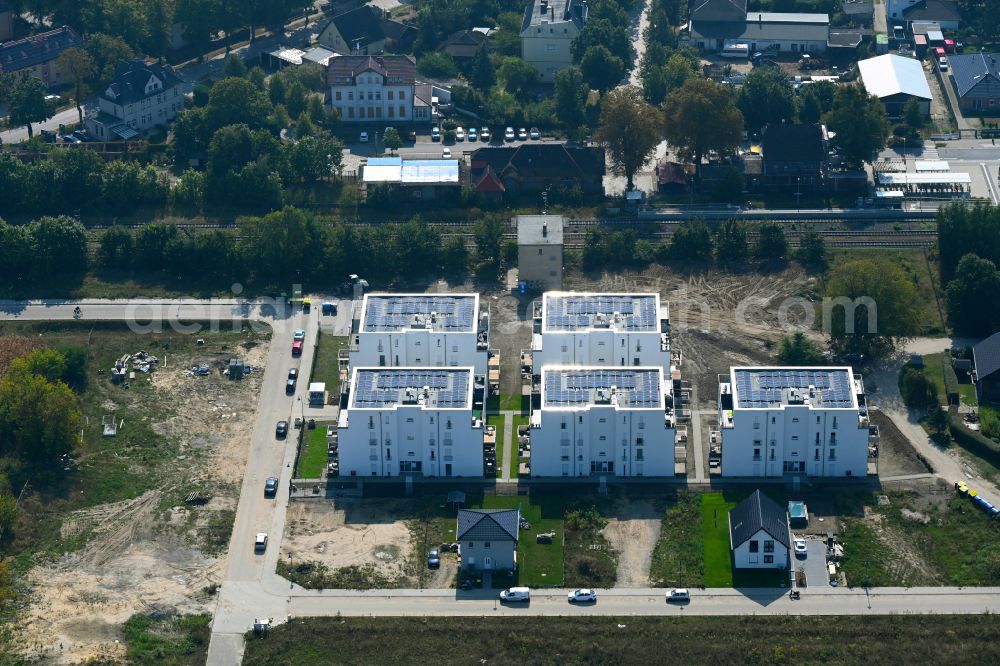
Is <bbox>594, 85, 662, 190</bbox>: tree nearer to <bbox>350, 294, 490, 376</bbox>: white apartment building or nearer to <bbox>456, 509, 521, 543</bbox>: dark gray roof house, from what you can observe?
<bbox>350, 294, 490, 376</bbox>: white apartment building

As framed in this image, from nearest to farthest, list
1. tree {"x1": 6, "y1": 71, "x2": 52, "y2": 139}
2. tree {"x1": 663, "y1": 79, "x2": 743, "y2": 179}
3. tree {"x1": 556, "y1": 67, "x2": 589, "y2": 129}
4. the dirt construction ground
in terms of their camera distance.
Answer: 1. the dirt construction ground
2. tree {"x1": 663, "y1": 79, "x2": 743, "y2": 179}
3. tree {"x1": 6, "y1": 71, "x2": 52, "y2": 139}
4. tree {"x1": 556, "y1": 67, "x2": 589, "y2": 129}

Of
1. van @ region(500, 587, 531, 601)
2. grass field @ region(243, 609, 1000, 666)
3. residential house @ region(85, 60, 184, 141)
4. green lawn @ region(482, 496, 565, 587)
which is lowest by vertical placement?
grass field @ region(243, 609, 1000, 666)

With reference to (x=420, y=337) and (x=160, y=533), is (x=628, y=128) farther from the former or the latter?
(x=160, y=533)

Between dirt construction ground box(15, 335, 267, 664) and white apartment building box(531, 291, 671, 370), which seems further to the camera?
white apartment building box(531, 291, 671, 370)

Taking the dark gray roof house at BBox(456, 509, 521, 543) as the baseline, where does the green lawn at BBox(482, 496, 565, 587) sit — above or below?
below

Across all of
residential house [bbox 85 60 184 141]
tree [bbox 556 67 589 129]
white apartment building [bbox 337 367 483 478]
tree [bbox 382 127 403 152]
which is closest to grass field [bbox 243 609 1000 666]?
white apartment building [bbox 337 367 483 478]

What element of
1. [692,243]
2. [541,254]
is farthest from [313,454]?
[692,243]

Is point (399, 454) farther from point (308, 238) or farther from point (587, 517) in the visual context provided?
point (308, 238)

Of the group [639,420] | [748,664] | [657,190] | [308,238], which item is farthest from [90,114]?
[748,664]
